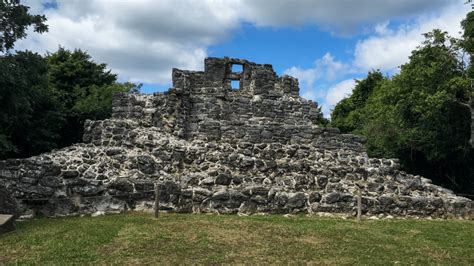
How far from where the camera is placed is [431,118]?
2212 cm

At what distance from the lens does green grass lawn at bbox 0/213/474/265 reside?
7.48 meters

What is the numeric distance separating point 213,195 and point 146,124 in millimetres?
4441

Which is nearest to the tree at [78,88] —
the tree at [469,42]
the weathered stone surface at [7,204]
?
the weathered stone surface at [7,204]

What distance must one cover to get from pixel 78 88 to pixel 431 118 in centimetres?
1880

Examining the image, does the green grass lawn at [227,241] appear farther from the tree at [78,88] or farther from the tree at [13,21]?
the tree at [78,88]

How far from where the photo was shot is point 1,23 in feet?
40.6

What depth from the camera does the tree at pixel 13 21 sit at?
1238cm

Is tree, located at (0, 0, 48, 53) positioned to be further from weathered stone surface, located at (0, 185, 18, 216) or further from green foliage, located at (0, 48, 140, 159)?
weathered stone surface, located at (0, 185, 18, 216)

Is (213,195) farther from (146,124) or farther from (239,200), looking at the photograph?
(146,124)

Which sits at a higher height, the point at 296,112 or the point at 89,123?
the point at 296,112

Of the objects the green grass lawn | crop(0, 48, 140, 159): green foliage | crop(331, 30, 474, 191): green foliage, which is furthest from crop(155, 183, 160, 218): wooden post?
crop(331, 30, 474, 191): green foliage

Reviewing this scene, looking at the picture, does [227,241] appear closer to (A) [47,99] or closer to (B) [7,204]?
(B) [7,204]

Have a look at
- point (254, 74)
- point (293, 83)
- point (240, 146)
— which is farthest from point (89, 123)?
point (293, 83)

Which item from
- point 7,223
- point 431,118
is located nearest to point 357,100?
point 431,118
